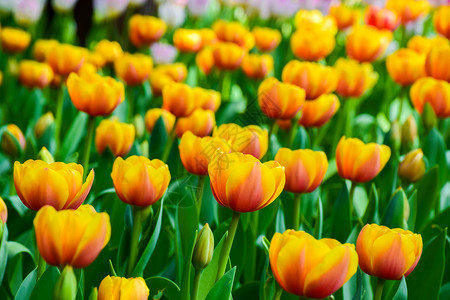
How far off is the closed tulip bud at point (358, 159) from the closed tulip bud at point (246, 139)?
0.15 metres

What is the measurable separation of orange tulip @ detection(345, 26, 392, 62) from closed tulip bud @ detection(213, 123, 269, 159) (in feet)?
3.23

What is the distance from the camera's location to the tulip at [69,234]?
76 cm

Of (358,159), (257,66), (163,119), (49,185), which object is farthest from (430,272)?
(257,66)

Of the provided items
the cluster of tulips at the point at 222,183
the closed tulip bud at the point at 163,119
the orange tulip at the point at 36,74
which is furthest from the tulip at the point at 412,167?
the orange tulip at the point at 36,74

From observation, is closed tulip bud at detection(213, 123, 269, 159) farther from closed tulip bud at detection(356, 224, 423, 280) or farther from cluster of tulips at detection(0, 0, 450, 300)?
closed tulip bud at detection(356, 224, 423, 280)

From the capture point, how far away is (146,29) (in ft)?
8.36

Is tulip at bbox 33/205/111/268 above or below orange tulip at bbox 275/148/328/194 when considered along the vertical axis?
above

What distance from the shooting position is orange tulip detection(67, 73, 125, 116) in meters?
1.37

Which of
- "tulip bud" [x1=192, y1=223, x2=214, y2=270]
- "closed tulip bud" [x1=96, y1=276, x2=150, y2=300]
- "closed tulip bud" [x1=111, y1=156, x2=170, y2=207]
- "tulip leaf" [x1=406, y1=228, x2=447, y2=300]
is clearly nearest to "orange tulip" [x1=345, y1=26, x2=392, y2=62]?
"tulip leaf" [x1=406, y1=228, x2=447, y2=300]

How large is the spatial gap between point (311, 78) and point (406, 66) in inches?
19.6

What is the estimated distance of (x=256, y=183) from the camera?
913 millimetres

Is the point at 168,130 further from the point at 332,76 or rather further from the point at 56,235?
the point at 56,235

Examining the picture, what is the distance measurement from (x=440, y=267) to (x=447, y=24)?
4.60ft

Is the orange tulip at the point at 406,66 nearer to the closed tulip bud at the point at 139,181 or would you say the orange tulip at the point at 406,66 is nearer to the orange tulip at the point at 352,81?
the orange tulip at the point at 352,81
